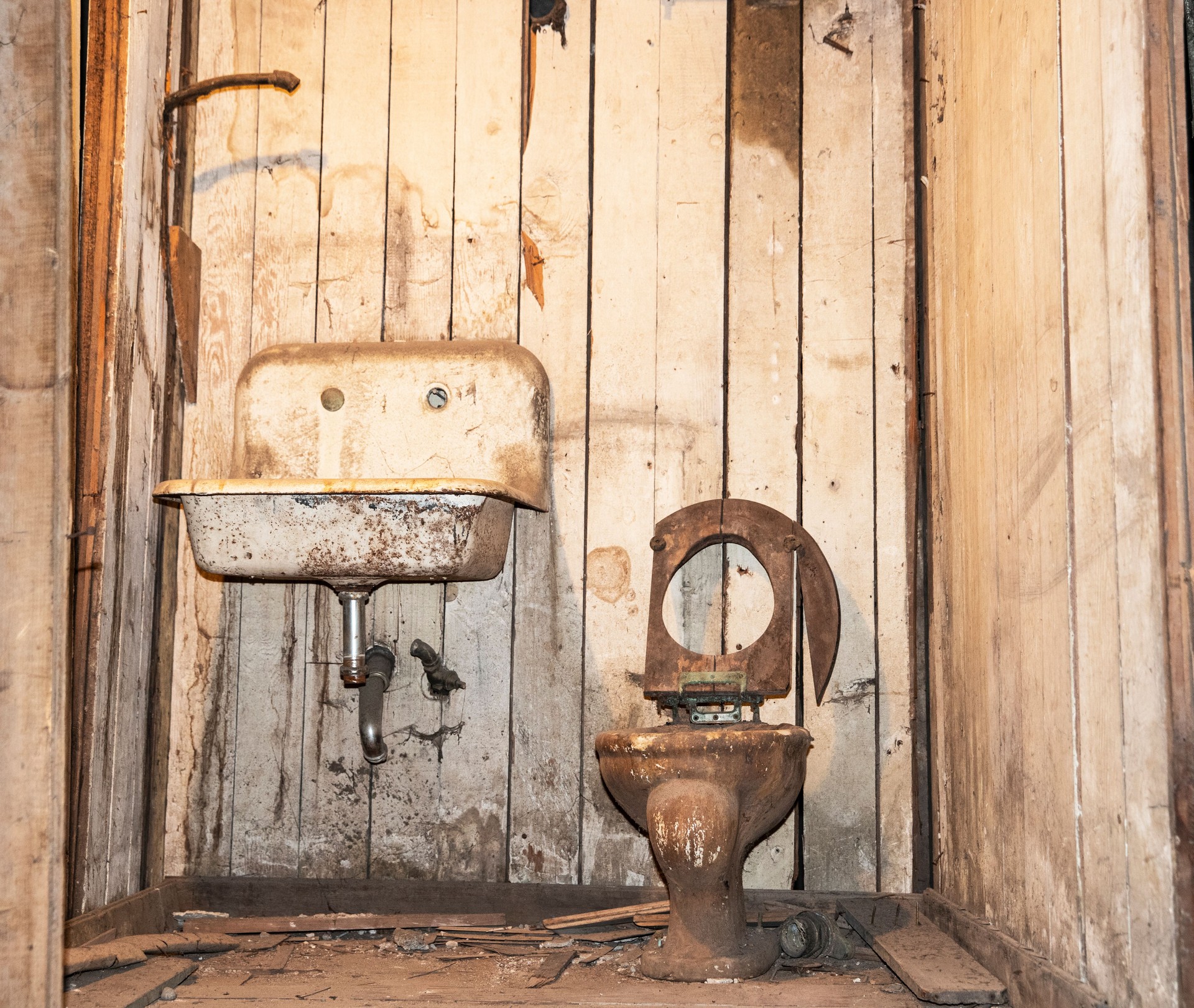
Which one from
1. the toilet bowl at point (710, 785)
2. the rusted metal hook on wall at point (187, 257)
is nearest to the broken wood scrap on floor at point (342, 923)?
the toilet bowl at point (710, 785)

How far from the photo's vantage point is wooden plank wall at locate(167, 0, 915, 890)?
2463 mm

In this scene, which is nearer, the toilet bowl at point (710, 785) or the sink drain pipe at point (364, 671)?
the toilet bowl at point (710, 785)

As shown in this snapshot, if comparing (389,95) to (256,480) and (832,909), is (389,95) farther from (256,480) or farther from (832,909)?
(832,909)

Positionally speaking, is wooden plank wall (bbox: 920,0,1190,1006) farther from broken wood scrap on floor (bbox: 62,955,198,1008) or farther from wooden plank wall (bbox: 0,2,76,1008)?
broken wood scrap on floor (bbox: 62,955,198,1008)

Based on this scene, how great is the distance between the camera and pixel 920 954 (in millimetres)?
1974

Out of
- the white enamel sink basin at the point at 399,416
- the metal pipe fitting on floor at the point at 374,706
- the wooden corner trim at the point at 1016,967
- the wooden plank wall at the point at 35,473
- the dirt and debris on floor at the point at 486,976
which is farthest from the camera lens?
the white enamel sink basin at the point at 399,416

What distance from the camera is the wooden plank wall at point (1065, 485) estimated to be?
130 centimetres

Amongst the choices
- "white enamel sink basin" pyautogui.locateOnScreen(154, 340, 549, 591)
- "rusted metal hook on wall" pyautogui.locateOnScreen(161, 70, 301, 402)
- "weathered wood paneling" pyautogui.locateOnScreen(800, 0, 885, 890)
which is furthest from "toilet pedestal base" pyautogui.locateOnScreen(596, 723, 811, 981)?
"rusted metal hook on wall" pyautogui.locateOnScreen(161, 70, 301, 402)

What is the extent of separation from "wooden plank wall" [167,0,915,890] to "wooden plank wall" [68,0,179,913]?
0.14 metres

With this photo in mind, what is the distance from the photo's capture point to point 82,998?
1765 mm

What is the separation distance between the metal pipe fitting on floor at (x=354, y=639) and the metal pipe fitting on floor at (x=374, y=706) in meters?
0.04

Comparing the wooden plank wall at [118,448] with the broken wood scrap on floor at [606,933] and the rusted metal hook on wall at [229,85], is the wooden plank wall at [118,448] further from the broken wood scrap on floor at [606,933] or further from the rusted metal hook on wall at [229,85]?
the broken wood scrap on floor at [606,933]

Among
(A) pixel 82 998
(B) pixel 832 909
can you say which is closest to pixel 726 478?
(B) pixel 832 909

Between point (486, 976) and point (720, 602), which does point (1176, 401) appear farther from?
point (486, 976)
